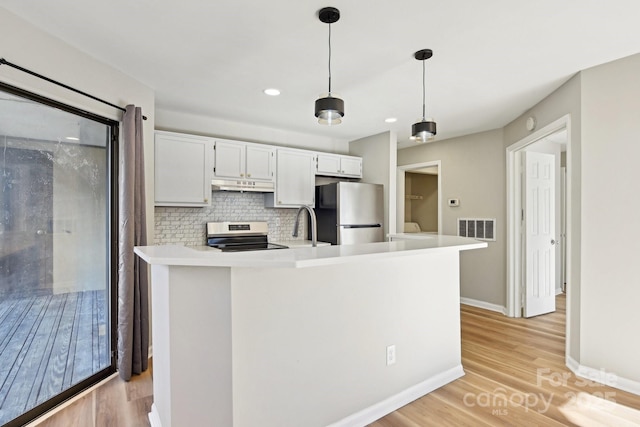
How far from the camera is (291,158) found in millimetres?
4285

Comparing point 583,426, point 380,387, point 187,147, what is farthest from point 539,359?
point 187,147

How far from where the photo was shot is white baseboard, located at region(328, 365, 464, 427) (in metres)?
1.97

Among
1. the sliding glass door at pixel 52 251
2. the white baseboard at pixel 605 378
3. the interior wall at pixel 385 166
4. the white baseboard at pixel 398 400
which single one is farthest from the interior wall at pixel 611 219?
the sliding glass door at pixel 52 251

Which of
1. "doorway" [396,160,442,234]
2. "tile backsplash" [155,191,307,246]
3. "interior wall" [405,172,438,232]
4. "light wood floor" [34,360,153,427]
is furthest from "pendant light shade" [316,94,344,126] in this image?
"interior wall" [405,172,438,232]

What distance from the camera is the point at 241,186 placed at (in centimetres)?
391

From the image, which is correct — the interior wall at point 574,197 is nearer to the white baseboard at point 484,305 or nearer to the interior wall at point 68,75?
the white baseboard at point 484,305

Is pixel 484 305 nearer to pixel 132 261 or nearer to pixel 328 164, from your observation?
pixel 328 164

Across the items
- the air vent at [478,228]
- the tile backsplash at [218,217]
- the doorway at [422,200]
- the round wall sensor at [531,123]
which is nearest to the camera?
the round wall sensor at [531,123]

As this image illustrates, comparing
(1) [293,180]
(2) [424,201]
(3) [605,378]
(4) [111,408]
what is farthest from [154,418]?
(2) [424,201]

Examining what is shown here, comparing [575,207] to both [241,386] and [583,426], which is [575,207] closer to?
[583,426]

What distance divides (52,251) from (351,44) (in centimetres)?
246

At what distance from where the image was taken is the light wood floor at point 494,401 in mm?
2049

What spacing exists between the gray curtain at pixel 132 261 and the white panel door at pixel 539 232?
4213 mm

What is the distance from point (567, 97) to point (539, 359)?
2282 mm
